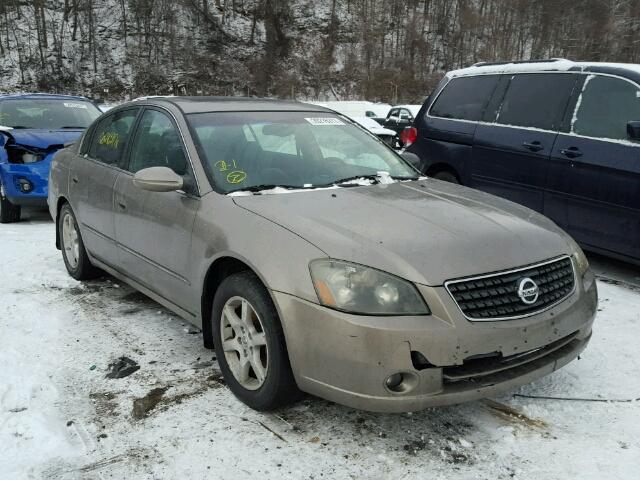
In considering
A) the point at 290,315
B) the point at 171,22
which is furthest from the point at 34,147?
the point at 171,22

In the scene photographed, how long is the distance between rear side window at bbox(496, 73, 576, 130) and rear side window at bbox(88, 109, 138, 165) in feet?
11.8

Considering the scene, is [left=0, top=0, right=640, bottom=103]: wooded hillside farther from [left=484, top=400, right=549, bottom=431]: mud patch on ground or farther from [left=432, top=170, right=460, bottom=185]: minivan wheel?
[left=484, top=400, right=549, bottom=431]: mud patch on ground

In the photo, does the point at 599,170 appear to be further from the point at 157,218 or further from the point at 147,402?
the point at 147,402

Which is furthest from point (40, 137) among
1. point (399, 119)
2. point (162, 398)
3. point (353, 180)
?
point (399, 119)

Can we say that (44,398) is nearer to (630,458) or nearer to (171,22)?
(630,458)

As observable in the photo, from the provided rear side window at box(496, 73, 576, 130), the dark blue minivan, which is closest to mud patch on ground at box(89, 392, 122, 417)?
the dark blue minivan

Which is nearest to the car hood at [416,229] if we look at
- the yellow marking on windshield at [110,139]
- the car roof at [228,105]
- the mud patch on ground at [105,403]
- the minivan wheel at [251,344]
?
the minivan wheel at [251,344]

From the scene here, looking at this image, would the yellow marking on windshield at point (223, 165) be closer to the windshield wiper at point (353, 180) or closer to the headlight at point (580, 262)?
the windshield wiper at point (353, 180)

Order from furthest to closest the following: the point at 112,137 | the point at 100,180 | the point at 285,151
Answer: the point at 112,137 < the point at 100,180 < the point at 285,151

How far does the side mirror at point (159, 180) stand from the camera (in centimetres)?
327

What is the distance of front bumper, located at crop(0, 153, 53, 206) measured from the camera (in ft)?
23.6

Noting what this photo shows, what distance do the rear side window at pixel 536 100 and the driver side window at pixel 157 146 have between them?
3498mm

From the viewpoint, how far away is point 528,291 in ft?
8.50

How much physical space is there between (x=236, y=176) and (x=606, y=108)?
3.45 metres
